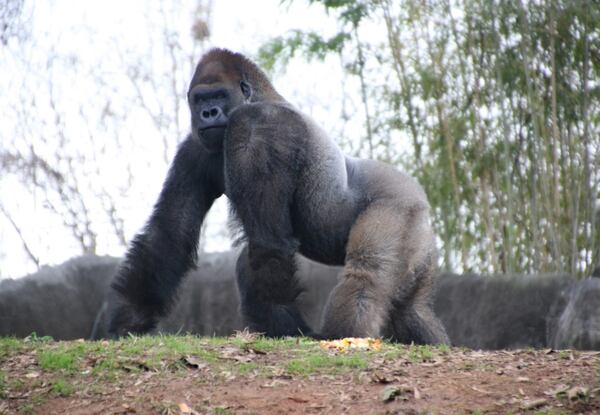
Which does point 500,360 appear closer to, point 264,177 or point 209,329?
point 264,177

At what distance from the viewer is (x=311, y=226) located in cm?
526

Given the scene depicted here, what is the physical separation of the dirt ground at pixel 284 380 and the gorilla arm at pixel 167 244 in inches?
51.8

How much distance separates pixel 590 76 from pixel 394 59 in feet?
6.24

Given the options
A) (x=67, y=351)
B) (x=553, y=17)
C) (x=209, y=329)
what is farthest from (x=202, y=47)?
(x=67, y=351)

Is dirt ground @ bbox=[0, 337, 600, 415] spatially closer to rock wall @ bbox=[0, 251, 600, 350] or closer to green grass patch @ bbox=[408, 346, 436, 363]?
green grass patch @ bbox=[408, 346, 436, 363]

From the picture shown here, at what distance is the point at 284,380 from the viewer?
3.65 m

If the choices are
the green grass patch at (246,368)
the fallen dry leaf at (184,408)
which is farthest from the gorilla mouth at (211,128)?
the fallen dry leaf at (184,408)

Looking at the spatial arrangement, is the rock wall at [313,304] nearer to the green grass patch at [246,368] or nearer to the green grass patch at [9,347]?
the green grass patch at [9,347]

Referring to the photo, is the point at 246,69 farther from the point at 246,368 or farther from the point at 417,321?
the point at 246,368

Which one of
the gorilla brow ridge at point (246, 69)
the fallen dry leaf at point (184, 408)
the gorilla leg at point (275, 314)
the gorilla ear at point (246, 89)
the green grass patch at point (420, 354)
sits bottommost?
the fallen dry leaf at point (184, 408)

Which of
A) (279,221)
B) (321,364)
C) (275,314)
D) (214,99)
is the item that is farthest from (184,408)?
(214,99)

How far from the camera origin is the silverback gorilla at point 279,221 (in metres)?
4.89

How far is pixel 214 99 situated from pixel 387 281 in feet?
5.23

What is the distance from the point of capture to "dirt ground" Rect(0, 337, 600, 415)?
11.0ft
